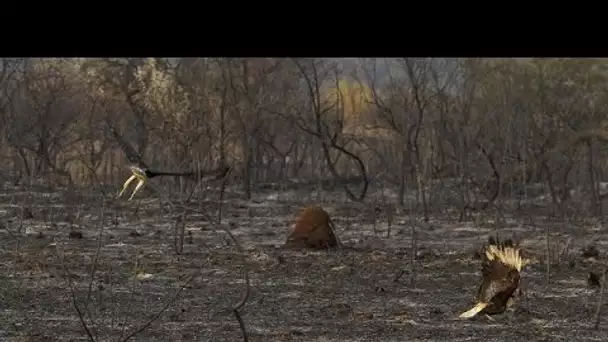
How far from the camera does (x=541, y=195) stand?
1984 cm

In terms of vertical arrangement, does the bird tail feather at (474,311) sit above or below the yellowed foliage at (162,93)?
below

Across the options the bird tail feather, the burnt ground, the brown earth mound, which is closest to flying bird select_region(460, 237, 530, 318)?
the bird tail feather

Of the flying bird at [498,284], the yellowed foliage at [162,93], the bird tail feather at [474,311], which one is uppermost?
the yellowed foliage at [162,93]

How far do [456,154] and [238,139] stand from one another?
4924 millimetres

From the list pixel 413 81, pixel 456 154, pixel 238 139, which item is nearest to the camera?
pixel 413 81

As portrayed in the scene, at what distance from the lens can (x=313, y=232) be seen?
11180 millimetres

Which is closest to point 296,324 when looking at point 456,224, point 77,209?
point 456,224

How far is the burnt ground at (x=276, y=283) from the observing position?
23.7ft

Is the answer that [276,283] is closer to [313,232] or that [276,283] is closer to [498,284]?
[313,232]

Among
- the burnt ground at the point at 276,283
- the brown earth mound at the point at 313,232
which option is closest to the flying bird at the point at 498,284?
the burnt ground at the point at 276,283

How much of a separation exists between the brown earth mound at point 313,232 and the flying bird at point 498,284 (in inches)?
137

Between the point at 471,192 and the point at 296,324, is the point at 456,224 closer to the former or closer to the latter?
the point at 471,192

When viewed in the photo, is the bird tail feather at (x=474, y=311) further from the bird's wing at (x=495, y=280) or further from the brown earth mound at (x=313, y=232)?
the brown earth mound at (x=313, y=232)

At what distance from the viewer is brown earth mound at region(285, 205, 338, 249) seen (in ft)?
36.5
